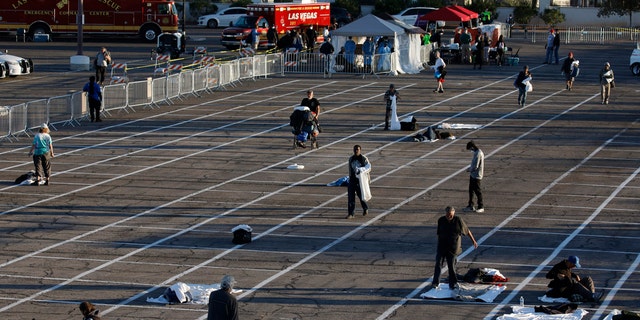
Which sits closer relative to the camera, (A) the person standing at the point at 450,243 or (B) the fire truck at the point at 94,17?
(A) the person standing at the point at 450,243

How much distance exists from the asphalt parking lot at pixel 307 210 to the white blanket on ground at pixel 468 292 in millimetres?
181

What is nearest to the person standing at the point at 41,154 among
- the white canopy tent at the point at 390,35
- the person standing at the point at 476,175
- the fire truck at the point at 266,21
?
the person standing at the point at 476,175

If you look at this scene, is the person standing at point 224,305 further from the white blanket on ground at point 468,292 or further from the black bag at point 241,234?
the black bag at point 241,234

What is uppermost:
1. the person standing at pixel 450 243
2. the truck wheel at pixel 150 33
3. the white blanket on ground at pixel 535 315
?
the truck wheel at pixel 150 33

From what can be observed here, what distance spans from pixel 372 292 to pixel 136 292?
3482 mm

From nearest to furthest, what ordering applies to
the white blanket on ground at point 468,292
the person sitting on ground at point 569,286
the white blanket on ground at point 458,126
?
the person sitting on ground at point 569,286
the white blanket on ground at point 468,292
the white blanket on ground at point 458,126

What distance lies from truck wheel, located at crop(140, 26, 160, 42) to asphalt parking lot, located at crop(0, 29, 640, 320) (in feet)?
84.4

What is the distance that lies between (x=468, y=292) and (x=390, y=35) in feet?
103

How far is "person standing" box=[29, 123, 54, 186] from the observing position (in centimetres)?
2486

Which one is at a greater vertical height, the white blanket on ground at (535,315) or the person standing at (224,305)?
the person standing at (224,305)

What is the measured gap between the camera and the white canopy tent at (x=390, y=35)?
4769 centimetres

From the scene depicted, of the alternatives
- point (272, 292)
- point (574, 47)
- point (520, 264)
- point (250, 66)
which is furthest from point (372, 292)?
point (574, 47)

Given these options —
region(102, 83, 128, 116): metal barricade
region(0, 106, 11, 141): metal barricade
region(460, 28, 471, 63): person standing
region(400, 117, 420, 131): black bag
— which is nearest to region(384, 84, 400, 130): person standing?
region(400, 117, 420, 131): black bag

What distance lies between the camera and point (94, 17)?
63281 millimetres
